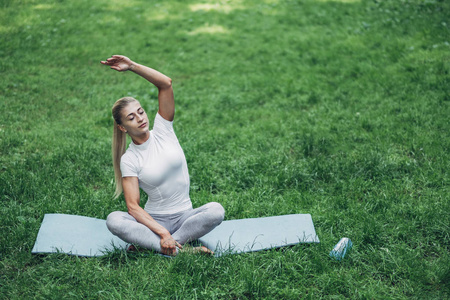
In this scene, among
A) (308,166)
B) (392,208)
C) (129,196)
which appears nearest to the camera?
(129,196)

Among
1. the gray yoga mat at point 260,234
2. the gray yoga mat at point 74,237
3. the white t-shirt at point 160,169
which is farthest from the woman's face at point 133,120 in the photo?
the gray yoga mat at point 260,234

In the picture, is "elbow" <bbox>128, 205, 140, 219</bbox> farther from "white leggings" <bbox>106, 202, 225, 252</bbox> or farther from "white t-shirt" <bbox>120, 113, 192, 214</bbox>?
"white t-shirt" <bbox>120, 113, 192, 214</bbox>

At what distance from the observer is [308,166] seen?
4.61 m

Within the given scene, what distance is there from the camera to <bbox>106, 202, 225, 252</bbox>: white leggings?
3191 mm

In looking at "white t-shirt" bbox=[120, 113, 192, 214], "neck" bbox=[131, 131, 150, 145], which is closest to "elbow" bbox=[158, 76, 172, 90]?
"white t-shirt" bbox=[120, 113, 192, 214]

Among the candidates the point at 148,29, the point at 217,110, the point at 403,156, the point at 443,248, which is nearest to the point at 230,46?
the point at 148,29

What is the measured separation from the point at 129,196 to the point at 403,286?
2.23m

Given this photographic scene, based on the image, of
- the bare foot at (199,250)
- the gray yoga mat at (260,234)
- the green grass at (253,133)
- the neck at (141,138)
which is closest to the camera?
the green grass at (253,133)

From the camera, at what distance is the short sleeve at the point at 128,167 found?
327 cm

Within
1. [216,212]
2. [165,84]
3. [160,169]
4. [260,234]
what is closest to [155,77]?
[165,84]

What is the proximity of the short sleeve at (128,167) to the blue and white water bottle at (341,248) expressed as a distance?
68.5 inches

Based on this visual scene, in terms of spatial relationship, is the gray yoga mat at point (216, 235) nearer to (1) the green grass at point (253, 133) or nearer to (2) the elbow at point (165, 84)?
(1) the green grass at point (253, 133)

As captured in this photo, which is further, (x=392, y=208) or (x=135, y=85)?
(x=135, y=85)

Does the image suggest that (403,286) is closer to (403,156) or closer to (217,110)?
(403,156)
